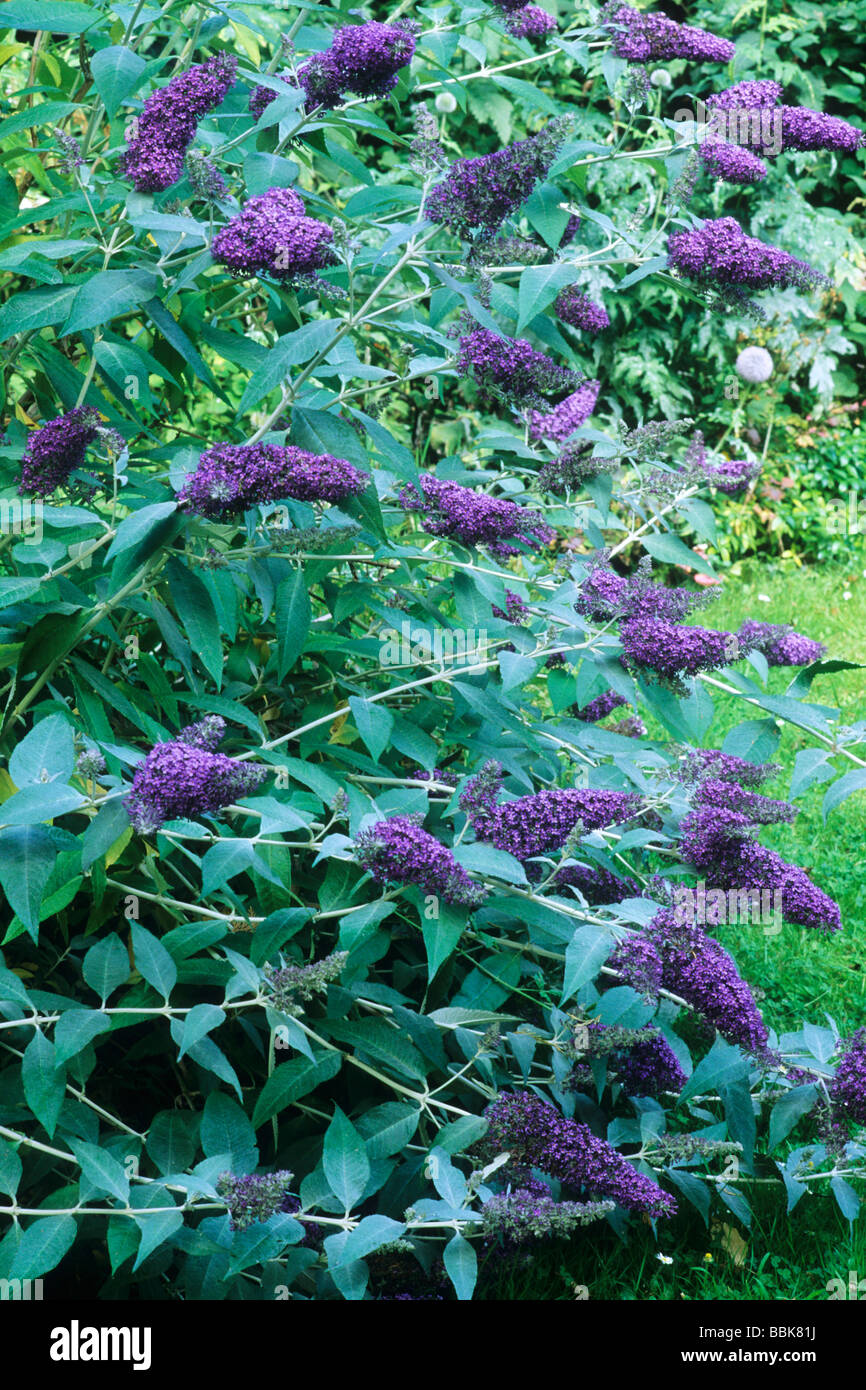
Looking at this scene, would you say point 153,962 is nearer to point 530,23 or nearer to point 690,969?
point 690,969

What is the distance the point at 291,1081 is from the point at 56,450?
1.09 metres

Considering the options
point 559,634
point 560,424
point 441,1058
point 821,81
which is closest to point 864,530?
point 821,81

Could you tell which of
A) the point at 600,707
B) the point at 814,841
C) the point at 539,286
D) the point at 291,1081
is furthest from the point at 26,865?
the point at 814,841

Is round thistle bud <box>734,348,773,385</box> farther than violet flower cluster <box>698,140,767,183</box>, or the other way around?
round thistle bud <box>734,348,773,385</box>

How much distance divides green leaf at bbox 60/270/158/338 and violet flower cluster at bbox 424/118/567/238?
48cm

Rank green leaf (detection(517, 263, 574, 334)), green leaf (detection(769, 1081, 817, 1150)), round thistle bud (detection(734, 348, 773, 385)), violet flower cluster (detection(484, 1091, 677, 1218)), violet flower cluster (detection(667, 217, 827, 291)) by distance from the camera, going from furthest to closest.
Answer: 1. round thistle bud (detection(734, 348, 773, 385))
2. green leaf (detection(769, 1081, 817, 1150))
3. violet flower cluster (detection(667, 217, 827, 291))
4. green leaf (detection(517, 263, 574, 334))
5. violet flower cluster (detection(484, 1091, 677, 1218))

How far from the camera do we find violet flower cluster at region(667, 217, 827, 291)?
234 centimetres

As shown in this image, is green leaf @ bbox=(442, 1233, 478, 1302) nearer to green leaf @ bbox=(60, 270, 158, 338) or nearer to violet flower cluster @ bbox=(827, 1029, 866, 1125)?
violet flower cluster @ bbox=(827, 1029, 866, 1125)

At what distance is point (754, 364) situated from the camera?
6773mm

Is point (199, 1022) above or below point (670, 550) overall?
below

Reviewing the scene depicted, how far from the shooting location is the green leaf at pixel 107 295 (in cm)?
205

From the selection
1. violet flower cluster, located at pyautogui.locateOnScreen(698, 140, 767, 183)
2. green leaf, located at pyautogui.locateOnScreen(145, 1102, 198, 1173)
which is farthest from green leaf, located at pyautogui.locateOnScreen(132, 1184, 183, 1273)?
violet flower cluster, located at pyautogui.locateOnScreen(698, 140, 767, 183)

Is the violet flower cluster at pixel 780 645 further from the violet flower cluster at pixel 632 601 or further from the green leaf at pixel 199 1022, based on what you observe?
the green leaf at pixel 199 1022

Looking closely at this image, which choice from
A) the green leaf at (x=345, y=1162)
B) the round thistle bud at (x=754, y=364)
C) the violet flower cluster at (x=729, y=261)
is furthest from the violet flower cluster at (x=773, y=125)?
the round thistle bud at (x=754, y=364)
